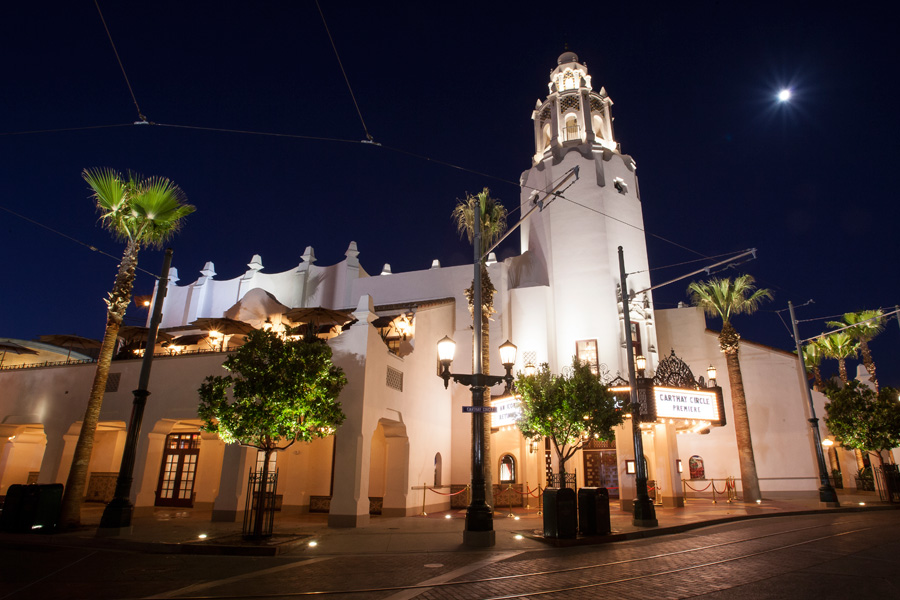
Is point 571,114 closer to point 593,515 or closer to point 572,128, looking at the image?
point 572,128

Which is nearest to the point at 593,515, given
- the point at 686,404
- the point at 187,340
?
the point at 686,404

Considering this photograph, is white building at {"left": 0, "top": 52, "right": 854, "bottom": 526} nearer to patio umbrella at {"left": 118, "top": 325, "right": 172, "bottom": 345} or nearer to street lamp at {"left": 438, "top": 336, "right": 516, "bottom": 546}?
patio umbrella at {"left": 118, "top": 325, "right": 172, "bottom": 345}

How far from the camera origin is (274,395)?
46.4 feet

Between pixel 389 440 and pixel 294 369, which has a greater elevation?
pixel 294 369

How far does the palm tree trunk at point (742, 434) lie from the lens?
25.8 meters

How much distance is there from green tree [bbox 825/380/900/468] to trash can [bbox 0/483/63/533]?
31.7m

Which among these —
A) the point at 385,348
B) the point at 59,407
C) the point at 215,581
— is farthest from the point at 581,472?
the point at 59,407

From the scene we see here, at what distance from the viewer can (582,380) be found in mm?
16984

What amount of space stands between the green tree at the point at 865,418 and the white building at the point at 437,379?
3.13 m

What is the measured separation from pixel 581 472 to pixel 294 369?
19197mm

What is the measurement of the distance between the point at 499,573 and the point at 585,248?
22292mm

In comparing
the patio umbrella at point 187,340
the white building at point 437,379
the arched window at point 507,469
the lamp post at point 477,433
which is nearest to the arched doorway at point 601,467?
the white building at point 437,379

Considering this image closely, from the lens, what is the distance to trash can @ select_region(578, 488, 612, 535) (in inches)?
549

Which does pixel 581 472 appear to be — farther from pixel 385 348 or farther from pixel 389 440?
pixel 385 348
